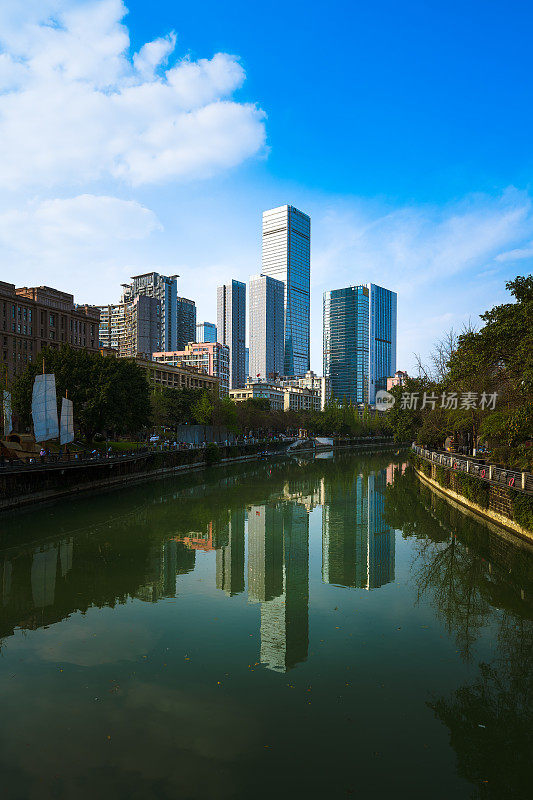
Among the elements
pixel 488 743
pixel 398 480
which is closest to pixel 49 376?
pixel 488 743

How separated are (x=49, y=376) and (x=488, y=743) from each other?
3228 centimetres

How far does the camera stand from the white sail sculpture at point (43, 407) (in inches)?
1318

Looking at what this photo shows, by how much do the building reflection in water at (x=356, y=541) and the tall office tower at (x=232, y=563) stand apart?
3366mm

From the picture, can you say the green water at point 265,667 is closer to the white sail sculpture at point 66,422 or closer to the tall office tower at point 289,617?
the tall office tower at point 289,617

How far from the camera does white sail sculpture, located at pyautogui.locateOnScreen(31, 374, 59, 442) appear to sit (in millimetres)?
33469

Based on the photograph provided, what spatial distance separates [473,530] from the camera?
25844mm

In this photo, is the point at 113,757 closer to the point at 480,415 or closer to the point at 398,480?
the point at 480,415

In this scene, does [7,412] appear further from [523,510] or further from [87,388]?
[523,510]

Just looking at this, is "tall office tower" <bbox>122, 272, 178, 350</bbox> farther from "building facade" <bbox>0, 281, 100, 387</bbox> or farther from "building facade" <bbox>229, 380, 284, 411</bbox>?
"building facade" <bbox>0, 281, 100, 387</bbox>

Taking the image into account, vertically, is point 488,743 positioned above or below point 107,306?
below

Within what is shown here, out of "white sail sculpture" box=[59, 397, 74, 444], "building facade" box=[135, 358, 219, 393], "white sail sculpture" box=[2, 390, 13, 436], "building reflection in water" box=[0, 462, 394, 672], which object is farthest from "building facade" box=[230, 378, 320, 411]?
"building reflection in water" box=[0, 462, 394, 672]

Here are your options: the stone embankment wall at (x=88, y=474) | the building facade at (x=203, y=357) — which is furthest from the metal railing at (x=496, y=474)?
the building facade at (x=203, y=357)

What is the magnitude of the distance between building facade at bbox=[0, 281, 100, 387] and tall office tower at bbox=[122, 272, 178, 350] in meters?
87.5

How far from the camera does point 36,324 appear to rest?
8394cm
